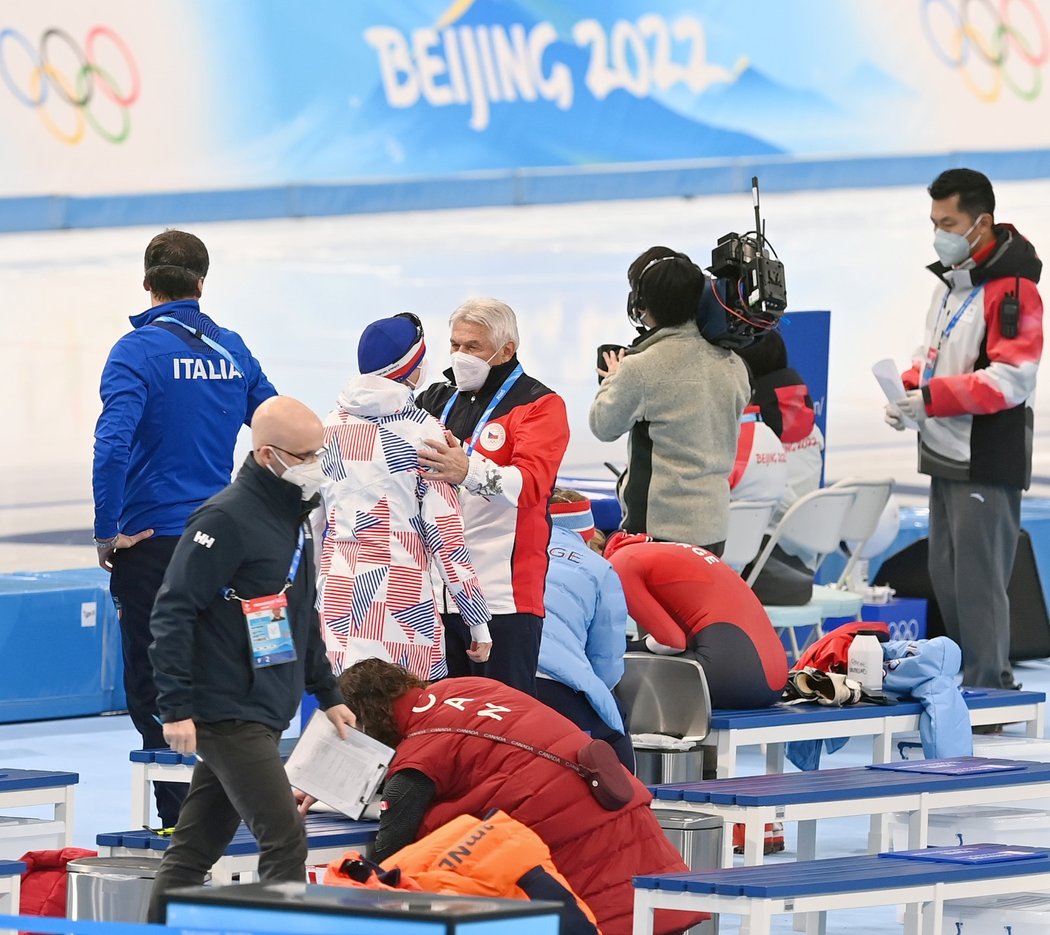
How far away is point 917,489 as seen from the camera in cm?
1220

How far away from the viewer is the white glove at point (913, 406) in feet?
25.3

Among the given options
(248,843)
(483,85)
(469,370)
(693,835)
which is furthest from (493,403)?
(483,85)

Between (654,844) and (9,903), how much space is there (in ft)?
4.07

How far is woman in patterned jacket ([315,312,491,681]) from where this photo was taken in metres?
5.09

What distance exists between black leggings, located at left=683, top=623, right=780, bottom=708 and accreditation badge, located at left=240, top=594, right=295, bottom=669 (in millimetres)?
2092

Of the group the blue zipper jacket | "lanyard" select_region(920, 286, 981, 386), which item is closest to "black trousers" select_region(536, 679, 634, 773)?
the blue zipper jacket

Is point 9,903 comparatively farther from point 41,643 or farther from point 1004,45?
point 1004,45

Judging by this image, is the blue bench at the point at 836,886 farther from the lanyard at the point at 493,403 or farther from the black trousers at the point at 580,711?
the lanyard at the point at 493,403

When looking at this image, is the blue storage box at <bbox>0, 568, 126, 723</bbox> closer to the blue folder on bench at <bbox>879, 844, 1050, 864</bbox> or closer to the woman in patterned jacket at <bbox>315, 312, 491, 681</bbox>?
the woman in patterned jacket at <bbox>315, 312, 491, 681</bbox>

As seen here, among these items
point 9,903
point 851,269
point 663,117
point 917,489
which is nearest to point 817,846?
point 9,903

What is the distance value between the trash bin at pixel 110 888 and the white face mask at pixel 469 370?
1442mm

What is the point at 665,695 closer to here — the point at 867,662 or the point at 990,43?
the point at 867,662

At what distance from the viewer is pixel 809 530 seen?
778 centimetres

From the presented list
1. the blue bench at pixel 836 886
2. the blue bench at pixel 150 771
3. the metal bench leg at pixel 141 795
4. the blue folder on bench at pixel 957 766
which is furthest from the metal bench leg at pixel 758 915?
A: the metal bench leg at pixel 141 795
